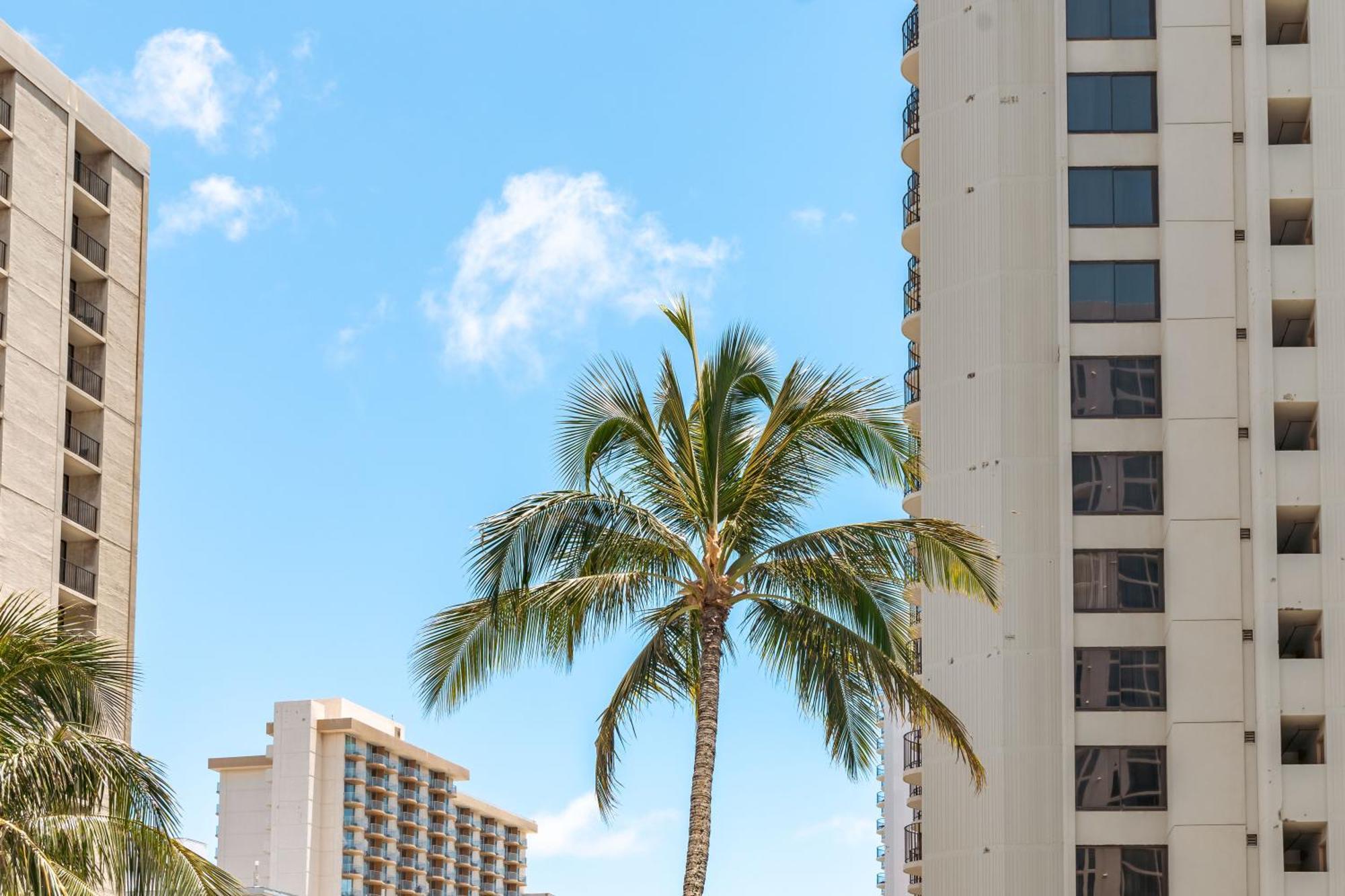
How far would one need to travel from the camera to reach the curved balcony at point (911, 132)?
59.8m

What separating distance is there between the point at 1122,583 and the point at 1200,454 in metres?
3.87

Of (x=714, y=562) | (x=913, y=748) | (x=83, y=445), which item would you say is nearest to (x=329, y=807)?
(x=83, y=445)

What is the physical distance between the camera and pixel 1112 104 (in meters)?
54.3

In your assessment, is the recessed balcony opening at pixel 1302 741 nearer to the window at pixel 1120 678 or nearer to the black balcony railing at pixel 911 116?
the window at pixel 1120 678

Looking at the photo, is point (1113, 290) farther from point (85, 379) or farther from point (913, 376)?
point (85, 379)

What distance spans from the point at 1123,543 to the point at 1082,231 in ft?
27.5

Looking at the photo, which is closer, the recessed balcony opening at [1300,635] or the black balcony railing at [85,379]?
the recessed balcony opening at [1300,635]

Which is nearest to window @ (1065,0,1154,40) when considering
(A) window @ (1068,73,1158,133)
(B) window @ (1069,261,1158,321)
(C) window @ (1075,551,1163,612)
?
(A) window @ (1068,73,1158,133)

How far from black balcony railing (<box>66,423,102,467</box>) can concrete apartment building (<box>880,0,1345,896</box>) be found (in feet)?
92.7

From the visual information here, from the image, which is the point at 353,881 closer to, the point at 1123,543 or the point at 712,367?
the point at 1123,543

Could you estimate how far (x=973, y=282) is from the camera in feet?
180

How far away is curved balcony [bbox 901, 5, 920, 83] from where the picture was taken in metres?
59.4

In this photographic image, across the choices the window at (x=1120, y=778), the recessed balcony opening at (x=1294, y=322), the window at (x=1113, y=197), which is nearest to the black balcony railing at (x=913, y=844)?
the window at (x=1120, y=778)

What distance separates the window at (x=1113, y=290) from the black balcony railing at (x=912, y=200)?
25.5 feet
